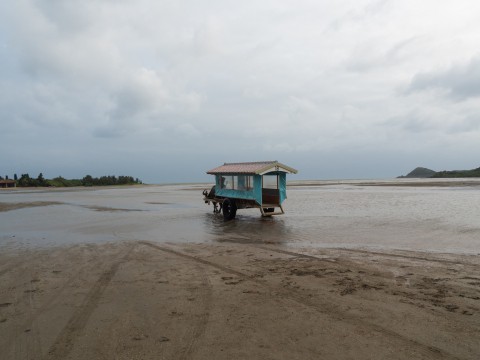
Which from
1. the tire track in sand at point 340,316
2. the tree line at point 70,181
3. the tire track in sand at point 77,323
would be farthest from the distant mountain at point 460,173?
the tire track in sand at point 77,323

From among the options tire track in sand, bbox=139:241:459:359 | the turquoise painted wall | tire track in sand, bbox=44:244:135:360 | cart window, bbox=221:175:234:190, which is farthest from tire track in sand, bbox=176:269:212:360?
cart window, bbox=221:175:234:190

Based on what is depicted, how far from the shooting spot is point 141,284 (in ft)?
24.1

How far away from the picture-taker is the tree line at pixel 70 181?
74.0 metres

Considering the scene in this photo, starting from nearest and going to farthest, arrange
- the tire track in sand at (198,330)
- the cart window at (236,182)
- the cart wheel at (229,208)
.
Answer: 1. the tire track in sand at (198,330)
2. the cart window at (236,182)
3. the cart wheel at (229,208)

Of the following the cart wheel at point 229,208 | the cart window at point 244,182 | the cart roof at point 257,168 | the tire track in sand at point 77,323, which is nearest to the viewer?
the tire track in sand at point 77,323

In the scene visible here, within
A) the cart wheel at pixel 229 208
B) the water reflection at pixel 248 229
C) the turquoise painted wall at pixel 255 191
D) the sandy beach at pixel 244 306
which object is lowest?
the water reflection at pixel 248 229

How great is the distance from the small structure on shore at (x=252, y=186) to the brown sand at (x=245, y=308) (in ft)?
28.8

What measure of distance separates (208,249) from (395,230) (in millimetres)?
7494

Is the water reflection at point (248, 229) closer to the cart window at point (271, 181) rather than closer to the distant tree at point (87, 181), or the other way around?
the cart window at point (271, 181)

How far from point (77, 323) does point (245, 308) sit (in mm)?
2448

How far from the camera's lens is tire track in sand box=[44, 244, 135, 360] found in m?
4.44

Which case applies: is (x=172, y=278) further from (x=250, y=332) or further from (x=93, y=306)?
(x=250, y=332)

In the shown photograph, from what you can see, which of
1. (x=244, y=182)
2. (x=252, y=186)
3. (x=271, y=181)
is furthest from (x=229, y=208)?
(x=271, y=181)

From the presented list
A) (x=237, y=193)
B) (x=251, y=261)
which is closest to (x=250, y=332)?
(x=251, y=261)
